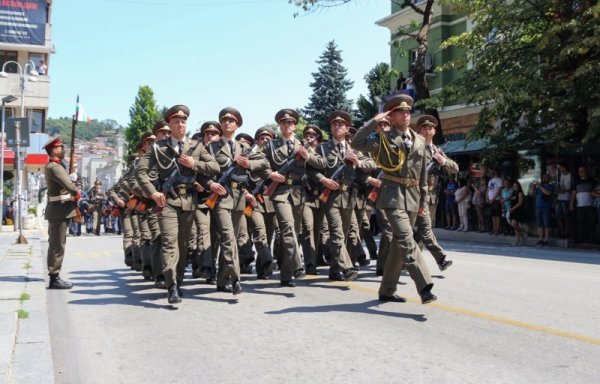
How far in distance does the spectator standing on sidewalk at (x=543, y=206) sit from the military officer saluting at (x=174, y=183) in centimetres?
1186

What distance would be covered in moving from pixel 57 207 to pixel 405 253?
4.94 meters

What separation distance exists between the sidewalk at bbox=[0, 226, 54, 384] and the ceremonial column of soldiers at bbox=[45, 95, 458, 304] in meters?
0.81

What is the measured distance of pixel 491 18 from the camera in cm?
1955

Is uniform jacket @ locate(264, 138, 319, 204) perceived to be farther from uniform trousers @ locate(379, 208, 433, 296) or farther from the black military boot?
the black military boot

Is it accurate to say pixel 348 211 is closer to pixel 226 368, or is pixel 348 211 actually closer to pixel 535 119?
pixel 226 368

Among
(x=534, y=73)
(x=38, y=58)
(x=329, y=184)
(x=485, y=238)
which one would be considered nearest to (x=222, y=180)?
(x=329, y=184)

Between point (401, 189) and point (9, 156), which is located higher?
point (9, 156)

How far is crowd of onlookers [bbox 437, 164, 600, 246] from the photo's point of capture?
54.6ft

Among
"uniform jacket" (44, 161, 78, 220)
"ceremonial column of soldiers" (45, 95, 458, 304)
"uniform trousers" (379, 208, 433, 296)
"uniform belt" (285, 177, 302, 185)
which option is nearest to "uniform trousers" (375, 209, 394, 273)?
"ceremonial column of soldiers" (45, 95, 458, 304)

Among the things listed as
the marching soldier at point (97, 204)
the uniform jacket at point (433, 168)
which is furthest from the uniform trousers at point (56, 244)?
the marching soldier at point (97, 204)

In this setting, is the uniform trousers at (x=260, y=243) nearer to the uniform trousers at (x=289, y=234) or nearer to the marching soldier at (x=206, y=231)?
the marching soldier at (x=206, y=231)

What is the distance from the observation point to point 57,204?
8906mm

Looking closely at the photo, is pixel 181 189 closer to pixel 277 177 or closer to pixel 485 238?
pixel 277 177

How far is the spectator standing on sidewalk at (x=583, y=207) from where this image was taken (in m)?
16.5
